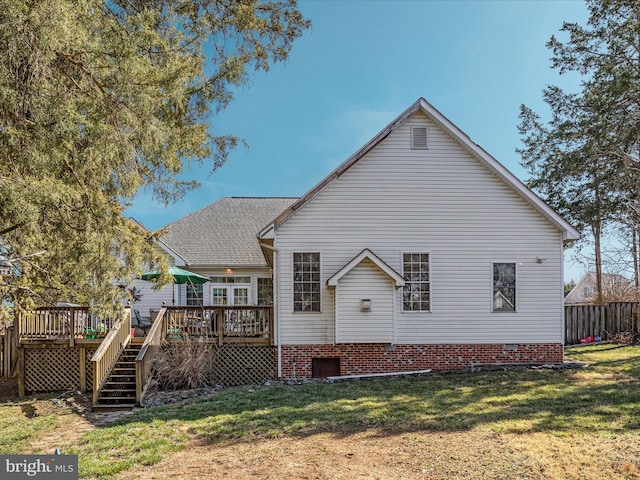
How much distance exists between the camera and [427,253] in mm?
11734

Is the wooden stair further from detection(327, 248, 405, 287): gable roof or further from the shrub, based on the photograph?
detection(327, 248, 405, 287): gable roof

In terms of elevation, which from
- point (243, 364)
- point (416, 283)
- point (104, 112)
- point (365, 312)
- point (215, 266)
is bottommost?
point (243, 364)

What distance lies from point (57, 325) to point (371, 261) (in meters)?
8.82

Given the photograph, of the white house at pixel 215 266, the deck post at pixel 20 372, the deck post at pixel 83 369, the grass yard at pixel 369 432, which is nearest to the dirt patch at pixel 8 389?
the deck post at pixel 20 372

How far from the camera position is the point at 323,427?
22.6ft

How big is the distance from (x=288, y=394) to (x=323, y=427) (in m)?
2.71

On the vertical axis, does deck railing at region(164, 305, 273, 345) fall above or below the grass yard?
above

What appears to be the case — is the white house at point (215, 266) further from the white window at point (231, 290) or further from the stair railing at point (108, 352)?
the stair railing at point (108, 352)

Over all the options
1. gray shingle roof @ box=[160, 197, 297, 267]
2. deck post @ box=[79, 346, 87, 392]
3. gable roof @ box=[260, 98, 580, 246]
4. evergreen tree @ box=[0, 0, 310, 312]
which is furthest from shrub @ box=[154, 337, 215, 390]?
gray shingle roof @ box=[160, 197, 297, 267]

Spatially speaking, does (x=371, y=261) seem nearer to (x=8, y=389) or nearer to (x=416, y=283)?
(x=416, y=283)

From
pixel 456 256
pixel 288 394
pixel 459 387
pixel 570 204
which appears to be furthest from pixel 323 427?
pixel 570 204

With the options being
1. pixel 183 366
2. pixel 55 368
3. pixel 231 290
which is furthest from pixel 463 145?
pixel 55 368

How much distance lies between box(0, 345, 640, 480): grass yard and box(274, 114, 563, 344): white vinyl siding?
5.77 feet

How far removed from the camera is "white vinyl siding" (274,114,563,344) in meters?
11.6
